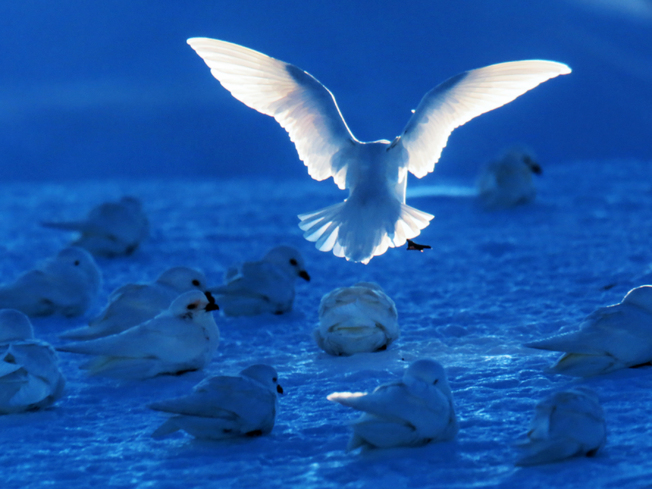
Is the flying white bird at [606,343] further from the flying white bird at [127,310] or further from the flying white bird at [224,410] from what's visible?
the flying white bird at [127,310]

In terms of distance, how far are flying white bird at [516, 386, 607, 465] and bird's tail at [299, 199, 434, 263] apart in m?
1.00

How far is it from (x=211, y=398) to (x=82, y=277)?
1938 millimetres

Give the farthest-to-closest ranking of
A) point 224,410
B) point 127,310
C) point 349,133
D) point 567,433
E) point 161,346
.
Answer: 1. point 127,310
2. point 349,133
3. point 161,346
4. point 224,410
5. point 567,433

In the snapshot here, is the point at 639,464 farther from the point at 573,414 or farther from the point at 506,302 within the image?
the point at 506,302

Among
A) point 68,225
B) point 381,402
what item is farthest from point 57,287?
point 381,402

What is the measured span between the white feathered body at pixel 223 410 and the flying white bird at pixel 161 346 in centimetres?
63

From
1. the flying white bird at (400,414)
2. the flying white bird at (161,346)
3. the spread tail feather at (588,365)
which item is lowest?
the flying white bird at (400,414)

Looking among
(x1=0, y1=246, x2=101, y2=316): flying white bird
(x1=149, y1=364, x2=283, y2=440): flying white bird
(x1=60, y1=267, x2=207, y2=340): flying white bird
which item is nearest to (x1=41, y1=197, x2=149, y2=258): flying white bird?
(x1=0, y1=246, x2=101, y2=316): flying white bird

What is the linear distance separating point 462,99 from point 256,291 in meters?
1.34

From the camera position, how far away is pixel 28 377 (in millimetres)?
2385

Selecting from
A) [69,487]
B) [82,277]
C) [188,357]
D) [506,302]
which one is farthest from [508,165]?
[69,487]

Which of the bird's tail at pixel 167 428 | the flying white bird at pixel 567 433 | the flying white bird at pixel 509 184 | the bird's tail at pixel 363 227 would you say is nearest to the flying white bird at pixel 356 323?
the bird's tail at pixel 363 227

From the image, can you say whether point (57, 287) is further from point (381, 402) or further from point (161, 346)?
point (381, 402)

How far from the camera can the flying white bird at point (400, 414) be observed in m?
1.93
